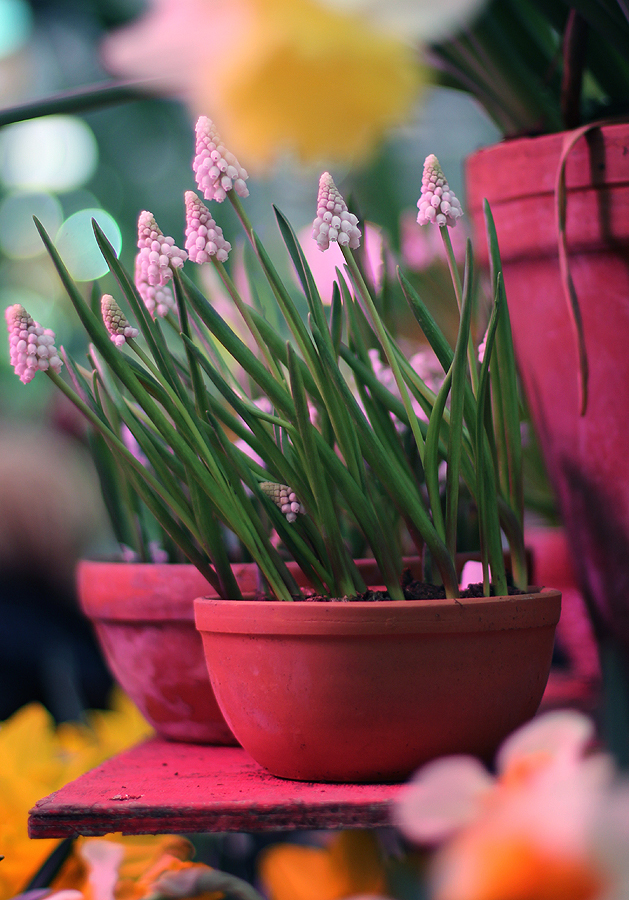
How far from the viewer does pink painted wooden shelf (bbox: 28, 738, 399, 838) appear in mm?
338

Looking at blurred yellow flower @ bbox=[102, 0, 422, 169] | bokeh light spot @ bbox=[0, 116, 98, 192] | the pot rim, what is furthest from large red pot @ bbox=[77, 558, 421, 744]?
bokeh light spot @ bbox=[0, 116, 98, 192]

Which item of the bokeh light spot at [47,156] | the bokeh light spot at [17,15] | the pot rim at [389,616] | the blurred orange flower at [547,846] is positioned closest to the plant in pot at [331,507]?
the pot rim at [389,616]

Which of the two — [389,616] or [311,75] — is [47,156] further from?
[311,75]

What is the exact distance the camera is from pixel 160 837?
490 mm

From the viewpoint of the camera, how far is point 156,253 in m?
0.39

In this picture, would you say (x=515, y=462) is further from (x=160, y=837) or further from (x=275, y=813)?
(x=160, y=837)

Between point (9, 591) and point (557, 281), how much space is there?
706 millimetres

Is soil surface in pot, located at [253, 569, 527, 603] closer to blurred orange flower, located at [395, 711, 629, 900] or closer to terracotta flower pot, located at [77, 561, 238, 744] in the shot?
terracotta flower pot, located at [77, 561, 238, 744]

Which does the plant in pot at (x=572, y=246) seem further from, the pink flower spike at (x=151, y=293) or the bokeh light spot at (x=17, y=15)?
the bokeh light spot at (x=17, y=15)

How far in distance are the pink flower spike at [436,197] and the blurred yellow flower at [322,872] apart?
291 mm

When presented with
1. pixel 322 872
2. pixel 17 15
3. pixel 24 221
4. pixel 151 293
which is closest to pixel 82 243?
pixel 151 293

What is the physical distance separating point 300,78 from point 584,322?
1.30ft

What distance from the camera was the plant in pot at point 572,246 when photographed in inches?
19.0

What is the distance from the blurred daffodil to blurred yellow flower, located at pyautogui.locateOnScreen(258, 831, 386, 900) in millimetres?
273
